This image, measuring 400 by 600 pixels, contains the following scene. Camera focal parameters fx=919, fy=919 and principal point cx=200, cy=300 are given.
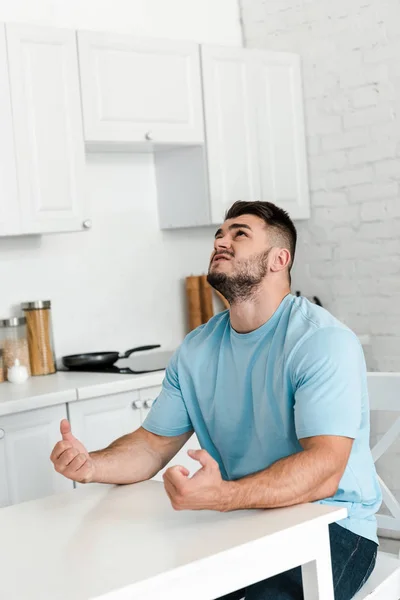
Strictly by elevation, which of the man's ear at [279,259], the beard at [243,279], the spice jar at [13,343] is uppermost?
the man's ear at [279,259]

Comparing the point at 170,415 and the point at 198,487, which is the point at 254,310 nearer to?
the point at 170,415

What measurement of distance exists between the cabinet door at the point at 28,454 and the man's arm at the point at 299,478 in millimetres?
1513

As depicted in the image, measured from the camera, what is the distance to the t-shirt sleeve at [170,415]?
214 centimetres

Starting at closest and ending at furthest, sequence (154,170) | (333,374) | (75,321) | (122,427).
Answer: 1. (333,374)
2. (122,427)
3. (75,321)
4. (154,170)

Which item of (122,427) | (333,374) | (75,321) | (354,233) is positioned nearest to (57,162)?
(75,321)

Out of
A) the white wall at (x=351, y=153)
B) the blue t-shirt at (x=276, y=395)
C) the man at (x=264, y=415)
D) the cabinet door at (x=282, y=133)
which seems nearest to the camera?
the man at (x=264, y=415)

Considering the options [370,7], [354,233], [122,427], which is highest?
[370,7]

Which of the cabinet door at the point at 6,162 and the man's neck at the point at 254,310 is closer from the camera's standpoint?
the man's neck at the point at 254,310

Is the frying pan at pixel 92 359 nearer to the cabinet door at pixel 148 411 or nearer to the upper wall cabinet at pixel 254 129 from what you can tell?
the cabinet door at pixel 148 411

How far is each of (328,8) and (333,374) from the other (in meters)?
2.71

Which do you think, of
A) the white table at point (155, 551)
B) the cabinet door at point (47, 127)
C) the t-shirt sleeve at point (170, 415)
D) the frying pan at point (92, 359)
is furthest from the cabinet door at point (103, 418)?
the white table at point (155, 551)

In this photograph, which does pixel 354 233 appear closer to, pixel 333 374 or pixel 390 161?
pixel 390 161

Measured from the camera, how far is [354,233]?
162 inches

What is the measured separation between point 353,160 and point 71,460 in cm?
258
